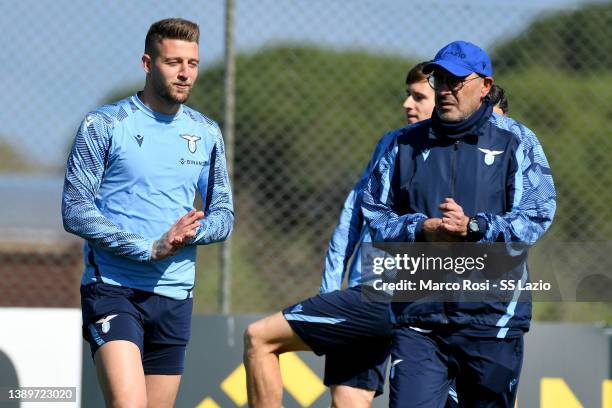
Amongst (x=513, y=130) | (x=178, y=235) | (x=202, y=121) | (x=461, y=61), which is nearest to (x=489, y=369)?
(x=513, y=130)

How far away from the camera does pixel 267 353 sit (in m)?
5.83

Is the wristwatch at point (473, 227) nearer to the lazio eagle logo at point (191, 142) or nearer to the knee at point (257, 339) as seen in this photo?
the lazio eagle logo at point (191, 142)

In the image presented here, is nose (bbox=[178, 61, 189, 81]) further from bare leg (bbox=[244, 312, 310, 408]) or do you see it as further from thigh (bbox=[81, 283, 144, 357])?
bare leg (bbox=[244, 312, 310, 408])

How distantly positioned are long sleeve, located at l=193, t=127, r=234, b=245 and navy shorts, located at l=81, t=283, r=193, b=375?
16.6 inches

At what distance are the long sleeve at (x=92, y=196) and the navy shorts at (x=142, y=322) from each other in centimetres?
23

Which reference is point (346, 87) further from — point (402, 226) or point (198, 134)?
point (402, 226)

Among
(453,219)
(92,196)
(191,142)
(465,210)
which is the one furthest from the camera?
(191,142)

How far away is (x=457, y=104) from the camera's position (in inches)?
192

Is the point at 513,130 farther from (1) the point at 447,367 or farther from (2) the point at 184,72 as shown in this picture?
(2) the point at 184,72

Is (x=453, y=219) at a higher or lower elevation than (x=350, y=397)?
higher

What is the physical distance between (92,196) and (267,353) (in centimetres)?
133

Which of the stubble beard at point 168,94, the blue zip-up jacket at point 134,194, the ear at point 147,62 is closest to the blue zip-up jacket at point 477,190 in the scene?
the blue zip-up jacket at point 134,194

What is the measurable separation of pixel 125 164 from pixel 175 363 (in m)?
1.02

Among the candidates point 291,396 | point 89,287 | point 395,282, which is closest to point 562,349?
point 291,396
